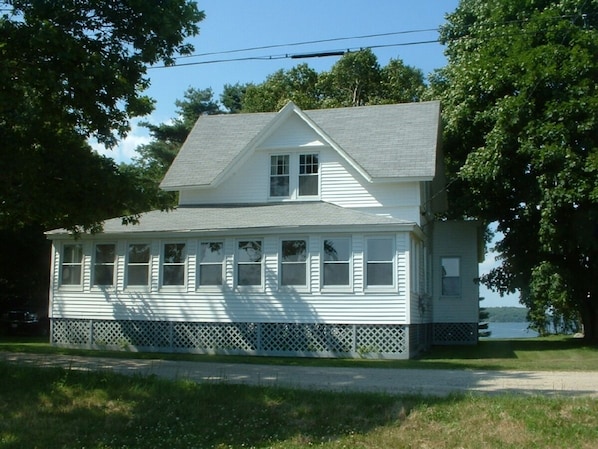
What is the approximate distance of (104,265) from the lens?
2516 cm

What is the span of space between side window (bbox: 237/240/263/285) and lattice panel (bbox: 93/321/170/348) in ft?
9.83

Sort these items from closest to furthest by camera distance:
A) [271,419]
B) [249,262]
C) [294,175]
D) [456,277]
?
[271,419] → [249,262] → [294,175] → [456,277]

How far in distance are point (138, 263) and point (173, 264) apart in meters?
1.26

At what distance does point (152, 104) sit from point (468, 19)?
20.7 m

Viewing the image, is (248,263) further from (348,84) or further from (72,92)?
(348,84)

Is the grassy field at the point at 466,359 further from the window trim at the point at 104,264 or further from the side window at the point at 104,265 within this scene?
the side window at the point at 104,265

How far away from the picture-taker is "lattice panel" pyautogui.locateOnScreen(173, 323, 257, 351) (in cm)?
2325

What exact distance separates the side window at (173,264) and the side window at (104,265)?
1974mm

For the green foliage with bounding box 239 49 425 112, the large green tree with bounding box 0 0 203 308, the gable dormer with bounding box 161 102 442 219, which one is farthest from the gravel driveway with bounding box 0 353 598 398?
the green foliage with bounding box 239 49 425 112

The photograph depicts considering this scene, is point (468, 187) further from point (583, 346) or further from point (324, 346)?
point (324, 346)

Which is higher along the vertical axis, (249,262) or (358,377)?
(249,262)

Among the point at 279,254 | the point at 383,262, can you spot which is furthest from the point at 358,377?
the point at 279,254

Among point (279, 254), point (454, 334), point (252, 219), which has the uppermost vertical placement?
point (252, 219)

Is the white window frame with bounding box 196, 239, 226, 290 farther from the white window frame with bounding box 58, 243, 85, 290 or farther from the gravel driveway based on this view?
the gravel driveway
